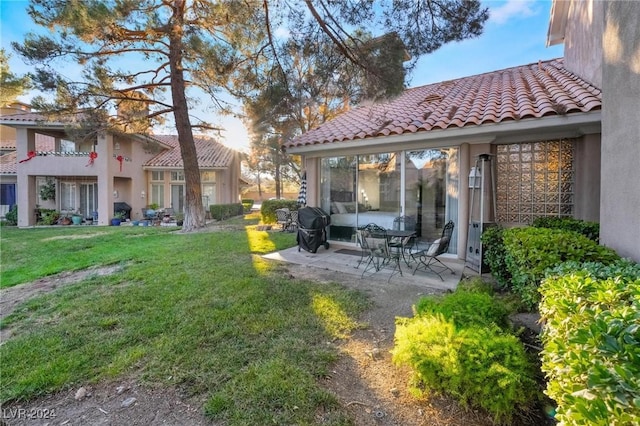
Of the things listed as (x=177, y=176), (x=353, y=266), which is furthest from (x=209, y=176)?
(x=353, y=266)

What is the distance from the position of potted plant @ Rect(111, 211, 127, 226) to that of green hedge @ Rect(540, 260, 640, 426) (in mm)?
→ 19931

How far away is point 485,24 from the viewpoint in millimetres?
5098

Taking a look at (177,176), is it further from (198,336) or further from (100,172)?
(198,336)

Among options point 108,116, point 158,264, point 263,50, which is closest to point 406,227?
point 263,50

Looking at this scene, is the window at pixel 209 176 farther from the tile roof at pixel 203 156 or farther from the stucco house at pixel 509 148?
the stucco house at pixel 509 148

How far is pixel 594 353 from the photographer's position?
4.42 feet

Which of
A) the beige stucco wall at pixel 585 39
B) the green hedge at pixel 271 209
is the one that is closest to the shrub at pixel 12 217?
the green hedge at pixel 271 209

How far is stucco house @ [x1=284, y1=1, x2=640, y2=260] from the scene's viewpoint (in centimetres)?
355

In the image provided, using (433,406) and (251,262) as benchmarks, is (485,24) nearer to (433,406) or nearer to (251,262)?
(433,406)

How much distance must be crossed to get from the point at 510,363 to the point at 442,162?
5.78 m

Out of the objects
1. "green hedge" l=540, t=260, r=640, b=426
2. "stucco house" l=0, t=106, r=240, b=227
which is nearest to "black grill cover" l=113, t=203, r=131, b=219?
"stucco house" l=0, t=106, r=240, b=227

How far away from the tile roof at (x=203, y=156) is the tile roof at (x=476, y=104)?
41.2 ft

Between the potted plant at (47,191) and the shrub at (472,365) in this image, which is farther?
the potted plant at (47,191)

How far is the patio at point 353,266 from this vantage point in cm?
569
